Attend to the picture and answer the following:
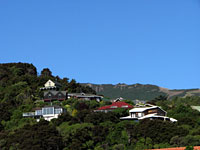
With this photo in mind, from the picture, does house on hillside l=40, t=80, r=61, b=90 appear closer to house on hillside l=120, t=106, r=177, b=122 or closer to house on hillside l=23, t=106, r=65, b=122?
house on hillside l=23, t=106, r=65, b=122

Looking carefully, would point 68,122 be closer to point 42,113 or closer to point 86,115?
point 86,115

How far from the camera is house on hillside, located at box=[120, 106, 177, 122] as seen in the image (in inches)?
3484

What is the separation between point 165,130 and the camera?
246 feet

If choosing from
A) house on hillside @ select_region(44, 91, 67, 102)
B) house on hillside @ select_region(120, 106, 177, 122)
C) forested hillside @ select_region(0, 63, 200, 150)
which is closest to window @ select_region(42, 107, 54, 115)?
forested hillside @ select_region(0, 63, 200, 150)

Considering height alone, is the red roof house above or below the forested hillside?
above

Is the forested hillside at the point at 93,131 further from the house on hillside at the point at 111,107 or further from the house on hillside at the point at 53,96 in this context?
the house on hillside at the point at 53,96

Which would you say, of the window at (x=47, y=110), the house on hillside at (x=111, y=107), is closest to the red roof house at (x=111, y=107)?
the house on hillside at (x=111, y=107)

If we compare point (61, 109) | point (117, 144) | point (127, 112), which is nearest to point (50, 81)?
point (61, 109)

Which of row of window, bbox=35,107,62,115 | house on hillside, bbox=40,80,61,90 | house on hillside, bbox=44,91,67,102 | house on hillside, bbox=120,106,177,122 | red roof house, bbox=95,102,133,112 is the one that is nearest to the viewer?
house on hillside, bbox=120,106,177,122

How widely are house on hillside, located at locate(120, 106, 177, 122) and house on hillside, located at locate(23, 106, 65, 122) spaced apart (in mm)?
15113

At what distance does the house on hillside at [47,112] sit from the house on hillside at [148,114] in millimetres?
15113

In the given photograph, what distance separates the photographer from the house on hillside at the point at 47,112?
316 feet

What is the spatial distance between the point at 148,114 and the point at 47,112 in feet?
68.7

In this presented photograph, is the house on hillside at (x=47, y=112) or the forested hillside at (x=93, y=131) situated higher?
the house on hillside at (x=47, y=112)
